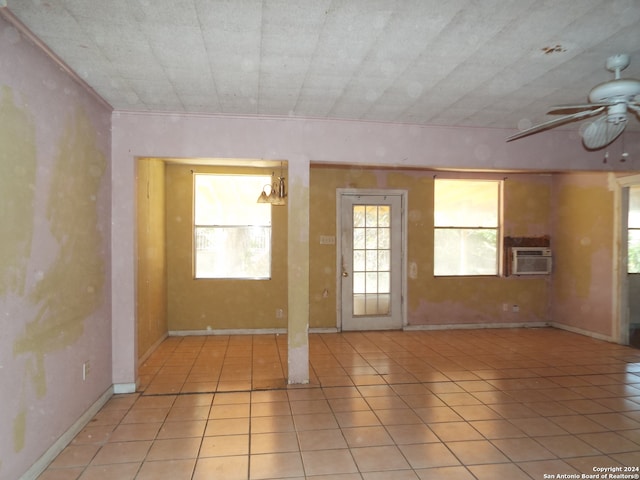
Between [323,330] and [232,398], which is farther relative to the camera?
[323,330]

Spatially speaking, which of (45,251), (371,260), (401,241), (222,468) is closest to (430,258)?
(401,241)

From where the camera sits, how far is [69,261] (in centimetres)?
308

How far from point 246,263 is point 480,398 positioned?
384 cm

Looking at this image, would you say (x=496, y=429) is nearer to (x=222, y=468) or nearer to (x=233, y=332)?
(x=222, y=468)

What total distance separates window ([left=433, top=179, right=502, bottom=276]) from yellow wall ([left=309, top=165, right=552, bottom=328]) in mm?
146

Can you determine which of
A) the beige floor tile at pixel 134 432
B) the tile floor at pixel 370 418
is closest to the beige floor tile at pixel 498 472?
the tile floor at pixel 370 418

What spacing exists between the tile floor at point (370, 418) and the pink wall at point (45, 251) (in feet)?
1.30

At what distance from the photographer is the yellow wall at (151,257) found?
4840 millimetres

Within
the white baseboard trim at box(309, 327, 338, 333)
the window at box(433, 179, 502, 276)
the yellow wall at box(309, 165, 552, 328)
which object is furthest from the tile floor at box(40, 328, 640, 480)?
the window at box(433, 179, 502, 276)

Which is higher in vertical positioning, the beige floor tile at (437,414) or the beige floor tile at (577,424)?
the beige floor tile at (577,424)

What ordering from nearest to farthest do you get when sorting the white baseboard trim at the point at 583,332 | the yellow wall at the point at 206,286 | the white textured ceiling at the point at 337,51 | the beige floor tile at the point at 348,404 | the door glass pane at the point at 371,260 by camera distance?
the white textured ceiling at the point at 337,51, the beige floor tile at the point at 348,404, the white baseboard trim at the point at 583,332, the yellow wall at the point at 206,286, the door glass pane at the point at 371,260

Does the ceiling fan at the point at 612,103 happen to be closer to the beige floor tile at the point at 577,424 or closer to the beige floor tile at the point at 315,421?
the beige floor tile at the point at 577,424

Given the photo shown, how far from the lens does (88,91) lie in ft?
11.2

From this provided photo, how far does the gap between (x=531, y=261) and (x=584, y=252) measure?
76cm
